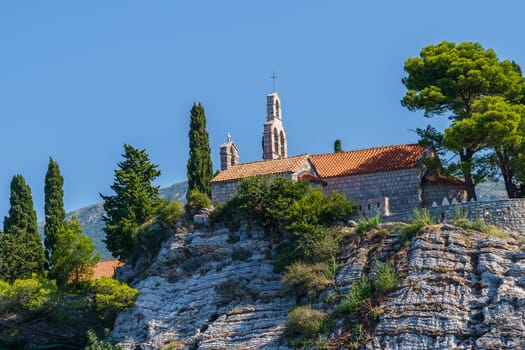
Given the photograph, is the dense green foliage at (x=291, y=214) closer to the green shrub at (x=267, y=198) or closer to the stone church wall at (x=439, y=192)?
the green shrub at (x=267, y=198)

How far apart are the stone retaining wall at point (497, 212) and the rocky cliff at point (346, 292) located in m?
0.78

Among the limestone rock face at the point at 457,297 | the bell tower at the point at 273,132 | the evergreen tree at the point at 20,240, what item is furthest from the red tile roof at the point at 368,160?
the evergreen tree at the point at 20,240

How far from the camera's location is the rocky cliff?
40.2 meters

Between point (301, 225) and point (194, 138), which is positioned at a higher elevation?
point (194, 138)

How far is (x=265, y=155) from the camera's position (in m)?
59.4

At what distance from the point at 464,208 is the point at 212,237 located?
11489 millimetres

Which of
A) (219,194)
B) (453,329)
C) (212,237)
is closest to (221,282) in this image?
(212,237)

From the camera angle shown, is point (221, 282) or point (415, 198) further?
point (415, 198)

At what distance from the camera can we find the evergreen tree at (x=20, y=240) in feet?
180

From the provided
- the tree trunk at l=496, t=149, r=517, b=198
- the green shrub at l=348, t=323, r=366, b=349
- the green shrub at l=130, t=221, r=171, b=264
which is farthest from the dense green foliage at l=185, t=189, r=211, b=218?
the tree trunk at l=496, t=149, r=517, b=198

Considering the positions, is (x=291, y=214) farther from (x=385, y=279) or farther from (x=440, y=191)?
(x=440, y=191)

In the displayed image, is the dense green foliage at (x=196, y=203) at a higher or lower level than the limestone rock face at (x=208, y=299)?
higher

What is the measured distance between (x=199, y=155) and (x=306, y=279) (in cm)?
1432

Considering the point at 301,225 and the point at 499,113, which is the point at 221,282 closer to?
the point at 301,225
